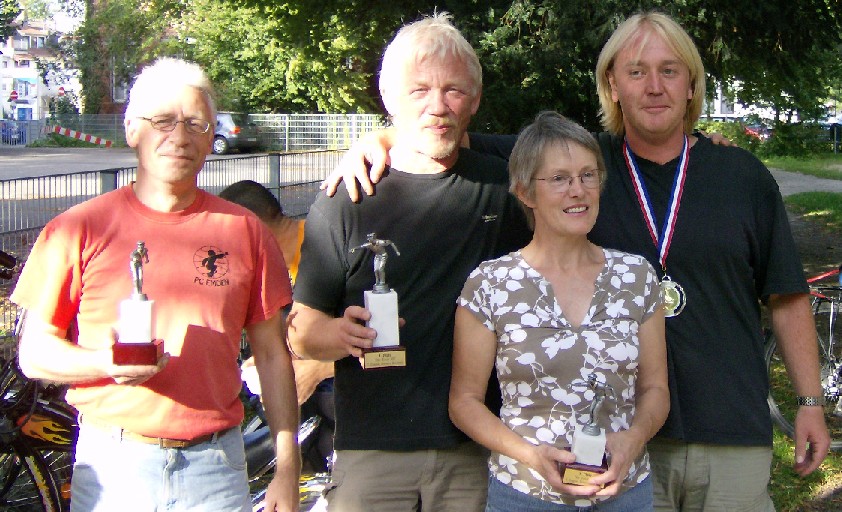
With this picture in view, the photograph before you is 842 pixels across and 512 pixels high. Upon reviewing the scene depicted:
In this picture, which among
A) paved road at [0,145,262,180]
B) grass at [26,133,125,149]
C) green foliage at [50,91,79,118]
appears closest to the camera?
paved road at [0,145,262,180]

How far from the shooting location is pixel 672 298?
288 centimetres

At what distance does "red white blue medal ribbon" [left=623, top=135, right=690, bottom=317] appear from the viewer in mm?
2879

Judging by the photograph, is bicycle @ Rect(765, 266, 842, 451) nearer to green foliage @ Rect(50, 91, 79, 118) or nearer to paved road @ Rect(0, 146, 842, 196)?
paved road @ Rect(0, 146, 842, 196)

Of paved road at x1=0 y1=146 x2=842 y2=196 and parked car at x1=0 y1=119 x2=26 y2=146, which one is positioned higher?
parked car at x1=0 y1=119 x2=26 y2=146

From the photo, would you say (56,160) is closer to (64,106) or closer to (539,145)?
(64,106)

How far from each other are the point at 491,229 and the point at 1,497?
3.06 metres

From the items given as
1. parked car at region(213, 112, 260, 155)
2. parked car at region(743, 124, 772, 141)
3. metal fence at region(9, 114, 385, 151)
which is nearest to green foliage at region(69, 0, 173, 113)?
metal fence at region(9, 114, 385, 151)

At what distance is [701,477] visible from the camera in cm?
293

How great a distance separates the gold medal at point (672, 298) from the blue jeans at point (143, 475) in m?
1.37

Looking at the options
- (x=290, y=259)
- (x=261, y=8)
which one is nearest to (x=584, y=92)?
(x=261, y=8)

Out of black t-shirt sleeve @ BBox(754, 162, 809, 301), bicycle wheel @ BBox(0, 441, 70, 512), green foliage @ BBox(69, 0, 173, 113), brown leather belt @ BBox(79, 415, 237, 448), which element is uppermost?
green foliage @ BBox(69, 0, 173, 113)

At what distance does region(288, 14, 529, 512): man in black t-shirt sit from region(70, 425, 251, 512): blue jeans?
16.7 inches

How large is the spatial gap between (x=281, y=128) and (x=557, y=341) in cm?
3151

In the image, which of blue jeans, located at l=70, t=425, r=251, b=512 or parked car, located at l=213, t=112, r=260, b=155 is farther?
parked car, located at l=213, t=112, r=260, b=155
